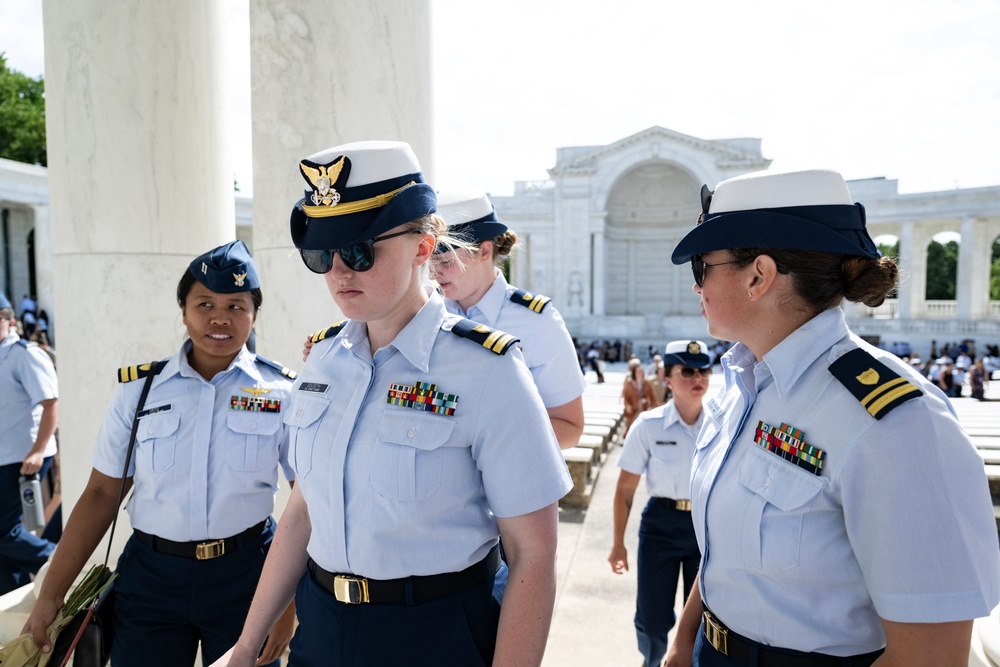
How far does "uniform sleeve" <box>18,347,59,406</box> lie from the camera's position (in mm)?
5574

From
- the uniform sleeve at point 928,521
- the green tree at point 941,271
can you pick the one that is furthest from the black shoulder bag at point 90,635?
the green tree at point 941,271

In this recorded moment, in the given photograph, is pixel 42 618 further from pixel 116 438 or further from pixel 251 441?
pixel 251 441

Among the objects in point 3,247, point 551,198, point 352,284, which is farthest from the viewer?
point 551,198

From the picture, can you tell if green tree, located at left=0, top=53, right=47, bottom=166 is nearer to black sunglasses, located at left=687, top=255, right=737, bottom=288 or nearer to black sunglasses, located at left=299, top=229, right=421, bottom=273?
black sunglasses, located at left=299, top=229, right=421, bottom=273

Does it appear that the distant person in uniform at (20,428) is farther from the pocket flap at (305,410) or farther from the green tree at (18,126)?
the green tree at (18,126)

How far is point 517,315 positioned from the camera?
3326mm

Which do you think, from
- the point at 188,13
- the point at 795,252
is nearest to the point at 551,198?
the point at 188,13

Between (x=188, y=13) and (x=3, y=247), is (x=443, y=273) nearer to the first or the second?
(x=188, y=13)

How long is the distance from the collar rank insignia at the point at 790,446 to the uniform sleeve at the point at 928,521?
13 centimetres

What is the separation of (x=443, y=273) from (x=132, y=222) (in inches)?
92.9

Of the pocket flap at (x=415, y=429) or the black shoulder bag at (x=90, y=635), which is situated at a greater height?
the pocket flap at (x=415, y=429)

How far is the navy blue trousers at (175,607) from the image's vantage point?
9.25ft

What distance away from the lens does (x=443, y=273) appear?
3.15 m

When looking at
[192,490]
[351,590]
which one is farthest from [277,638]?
[351,590]
